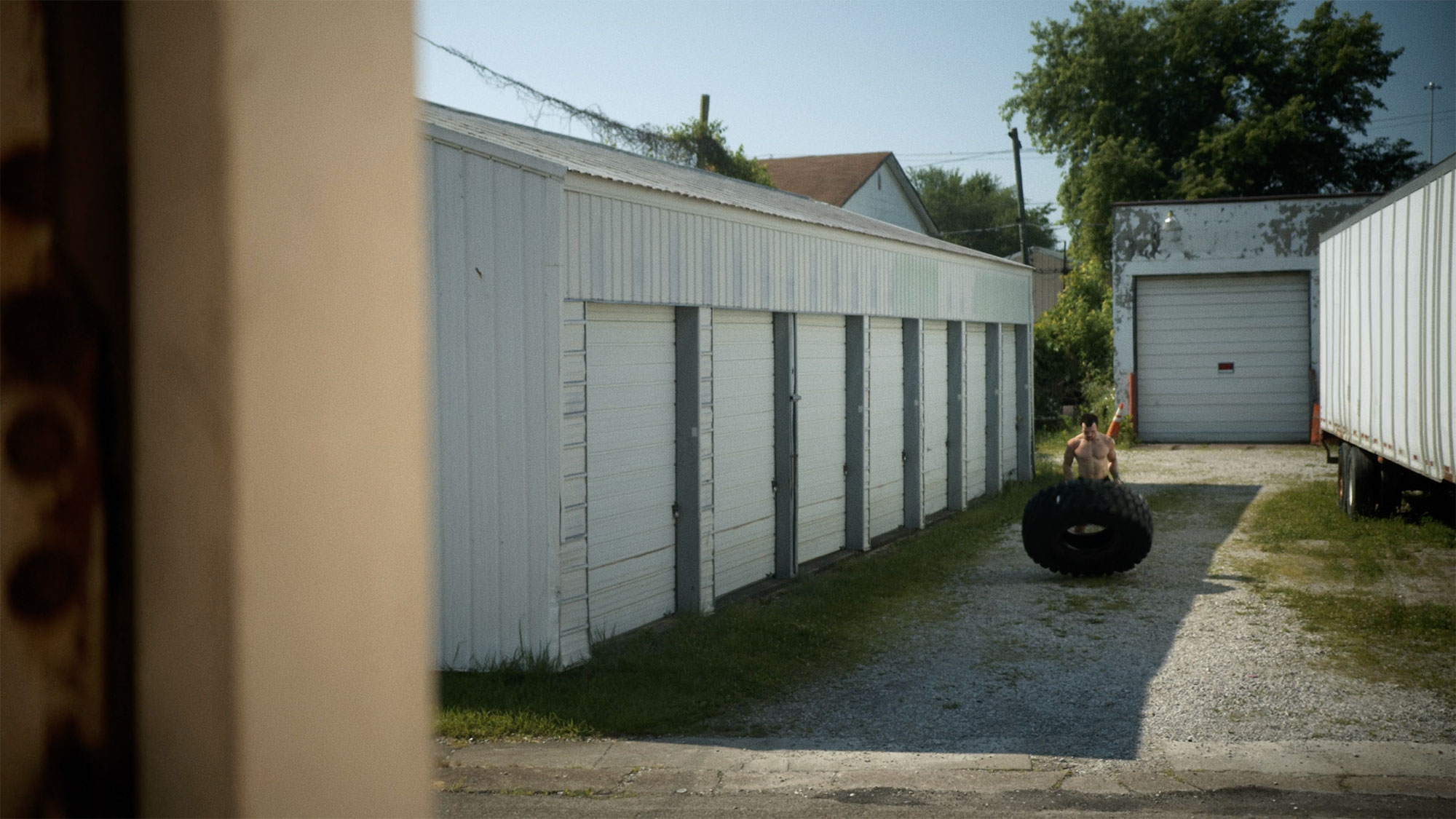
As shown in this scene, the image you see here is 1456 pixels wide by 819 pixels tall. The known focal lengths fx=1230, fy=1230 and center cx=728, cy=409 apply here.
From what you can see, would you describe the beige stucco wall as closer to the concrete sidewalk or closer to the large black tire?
the concrete sidewalk

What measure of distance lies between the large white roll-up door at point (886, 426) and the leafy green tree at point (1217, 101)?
31.1 metres

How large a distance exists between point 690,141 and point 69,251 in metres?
37.7

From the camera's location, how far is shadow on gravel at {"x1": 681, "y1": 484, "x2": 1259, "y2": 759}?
23.7 ft

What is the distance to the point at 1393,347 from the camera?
13281 millimetres

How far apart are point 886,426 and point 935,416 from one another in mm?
2072

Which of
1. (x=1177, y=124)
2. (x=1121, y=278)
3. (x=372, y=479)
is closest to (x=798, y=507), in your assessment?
(x=372, y=479)

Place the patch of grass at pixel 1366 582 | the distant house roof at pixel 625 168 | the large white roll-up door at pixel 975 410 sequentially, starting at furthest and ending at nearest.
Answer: the large white roll-up door at pixel 975 410
the distant house roof at pixel 625 168
the patch of grass at pixel 1366 582

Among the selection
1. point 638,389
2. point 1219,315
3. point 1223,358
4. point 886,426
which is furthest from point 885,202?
point 638,389

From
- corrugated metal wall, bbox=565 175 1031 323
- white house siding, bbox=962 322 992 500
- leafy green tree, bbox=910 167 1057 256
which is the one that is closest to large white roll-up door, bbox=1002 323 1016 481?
white house siding, bbox=962 322 992 500

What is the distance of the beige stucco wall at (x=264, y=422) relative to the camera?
1.74ft

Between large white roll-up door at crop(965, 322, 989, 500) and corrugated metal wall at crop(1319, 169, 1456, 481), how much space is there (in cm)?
518

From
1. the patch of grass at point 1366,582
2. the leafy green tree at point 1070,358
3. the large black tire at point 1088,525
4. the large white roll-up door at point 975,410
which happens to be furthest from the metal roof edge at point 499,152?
the leafy green tree at point 1070,358

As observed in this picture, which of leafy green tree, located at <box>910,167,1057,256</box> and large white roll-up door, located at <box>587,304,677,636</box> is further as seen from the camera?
leafy green tree, located at <box>910,167,1057,256</box>

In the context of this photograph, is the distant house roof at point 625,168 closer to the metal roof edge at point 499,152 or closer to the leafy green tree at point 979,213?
the metal roof edge at point 499,152
